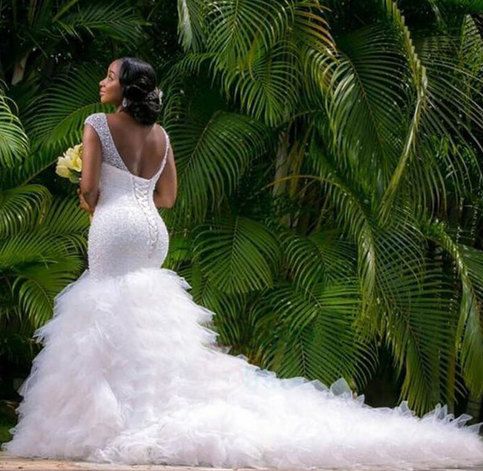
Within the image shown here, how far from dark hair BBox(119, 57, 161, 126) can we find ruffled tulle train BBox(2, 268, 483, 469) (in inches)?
28.9

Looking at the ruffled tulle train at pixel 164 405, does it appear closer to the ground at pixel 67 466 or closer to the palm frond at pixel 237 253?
the ground at pixel 67 466

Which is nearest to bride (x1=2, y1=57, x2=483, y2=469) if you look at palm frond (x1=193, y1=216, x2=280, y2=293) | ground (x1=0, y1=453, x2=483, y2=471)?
ground (x1=0, y1=453, x2=483, y2=471)

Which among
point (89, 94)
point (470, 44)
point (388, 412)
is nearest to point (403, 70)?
point (470, 44)

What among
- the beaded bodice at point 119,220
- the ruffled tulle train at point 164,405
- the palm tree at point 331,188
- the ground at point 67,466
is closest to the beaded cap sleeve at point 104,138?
the beaded bodice at point 119,220

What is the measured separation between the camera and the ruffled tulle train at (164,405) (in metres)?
5.44

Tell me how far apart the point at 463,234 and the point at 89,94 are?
3220 mm

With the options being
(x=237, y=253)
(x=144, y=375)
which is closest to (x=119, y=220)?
(x=144, y=375)

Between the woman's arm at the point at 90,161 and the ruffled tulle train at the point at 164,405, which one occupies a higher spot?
the woman's arm at the point at 90,161

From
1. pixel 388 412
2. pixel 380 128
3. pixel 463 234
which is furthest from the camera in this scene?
pixel 463 234

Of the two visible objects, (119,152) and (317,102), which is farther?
(317,102)

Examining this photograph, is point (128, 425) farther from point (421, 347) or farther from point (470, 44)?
point (470, 44)

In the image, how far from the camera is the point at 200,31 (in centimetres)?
864

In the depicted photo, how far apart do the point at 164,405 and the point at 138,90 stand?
144 centimetres

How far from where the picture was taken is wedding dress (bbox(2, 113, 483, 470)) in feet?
17.9
